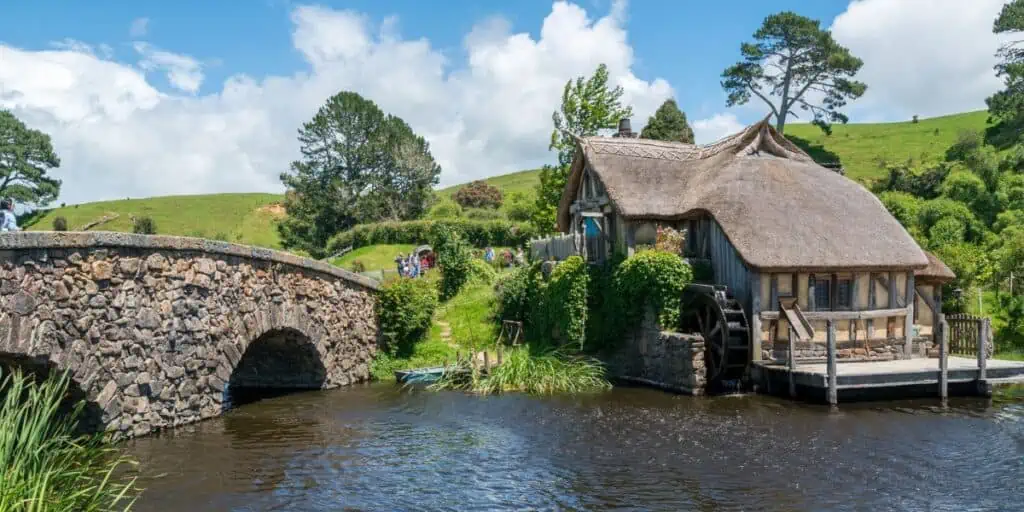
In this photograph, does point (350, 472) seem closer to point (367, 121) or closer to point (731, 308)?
point (731, 308)

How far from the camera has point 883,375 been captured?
1792cm

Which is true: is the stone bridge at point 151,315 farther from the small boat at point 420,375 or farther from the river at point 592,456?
the small boat at point 420,375

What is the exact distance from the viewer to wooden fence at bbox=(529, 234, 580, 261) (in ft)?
82.3

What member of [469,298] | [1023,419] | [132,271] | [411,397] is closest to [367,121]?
[469,298]

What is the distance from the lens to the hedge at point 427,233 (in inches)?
1756

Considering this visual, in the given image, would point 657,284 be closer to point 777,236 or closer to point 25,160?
point 777,236

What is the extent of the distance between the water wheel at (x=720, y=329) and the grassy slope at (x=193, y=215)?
38.4m

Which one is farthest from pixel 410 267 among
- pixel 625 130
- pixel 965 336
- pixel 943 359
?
pixel 943 359

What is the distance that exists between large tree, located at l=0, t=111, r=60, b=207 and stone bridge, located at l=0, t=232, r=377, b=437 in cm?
4343

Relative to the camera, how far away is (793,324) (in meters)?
19.7

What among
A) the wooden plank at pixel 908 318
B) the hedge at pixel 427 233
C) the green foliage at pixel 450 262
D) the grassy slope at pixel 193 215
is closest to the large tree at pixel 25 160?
the grassy slope at pixel 193 215

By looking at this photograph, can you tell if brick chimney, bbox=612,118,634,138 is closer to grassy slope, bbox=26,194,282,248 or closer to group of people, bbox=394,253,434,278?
group of people, bbox=394,253,434,278

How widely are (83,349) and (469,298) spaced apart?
1637 cm

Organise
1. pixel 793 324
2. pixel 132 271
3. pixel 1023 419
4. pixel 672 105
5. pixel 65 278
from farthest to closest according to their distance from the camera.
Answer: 1. pixel 672 105
2. pixel 793 324
3. pixel 1023 419
4. pixel 132 271
5. pixel 65 278
